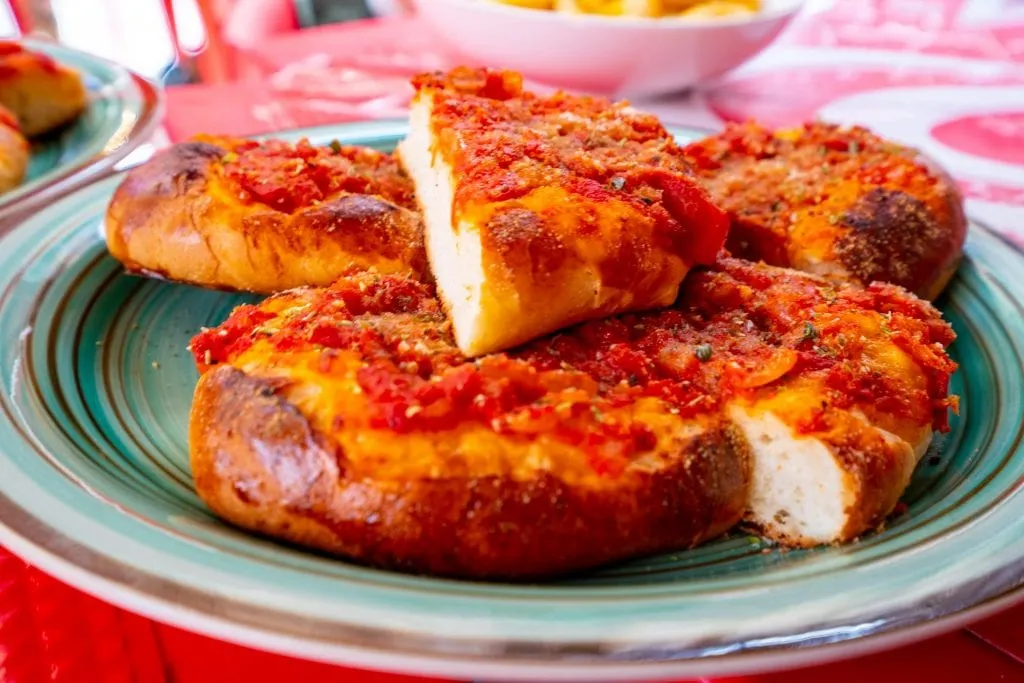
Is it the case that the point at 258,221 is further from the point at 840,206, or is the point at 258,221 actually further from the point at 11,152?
the point at 840,206

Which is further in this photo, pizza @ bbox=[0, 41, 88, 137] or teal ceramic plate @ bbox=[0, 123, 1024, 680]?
pizza @ bbox=[0, 41, 88, 137]

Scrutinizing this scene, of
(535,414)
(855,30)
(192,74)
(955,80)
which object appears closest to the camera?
(535,414)

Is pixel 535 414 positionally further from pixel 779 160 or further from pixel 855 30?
pixel 855 30

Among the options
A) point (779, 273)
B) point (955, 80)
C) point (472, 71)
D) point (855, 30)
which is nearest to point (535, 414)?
point (779, 273)

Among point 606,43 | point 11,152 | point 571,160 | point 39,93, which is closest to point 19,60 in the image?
point 39,93

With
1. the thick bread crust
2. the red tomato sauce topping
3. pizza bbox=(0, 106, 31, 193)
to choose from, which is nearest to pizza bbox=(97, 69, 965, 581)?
the thick bread crust

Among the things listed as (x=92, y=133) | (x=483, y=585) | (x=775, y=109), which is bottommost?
(x=775, y=109)

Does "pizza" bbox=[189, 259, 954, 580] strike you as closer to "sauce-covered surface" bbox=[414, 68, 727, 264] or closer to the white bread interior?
the white bread interior
